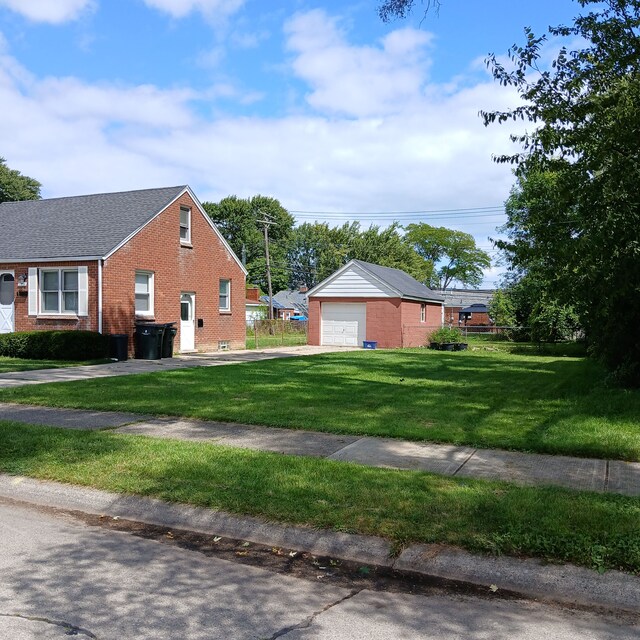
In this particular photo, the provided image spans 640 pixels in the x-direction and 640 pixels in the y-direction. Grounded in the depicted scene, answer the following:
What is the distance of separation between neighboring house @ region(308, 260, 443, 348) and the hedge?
1465 cm

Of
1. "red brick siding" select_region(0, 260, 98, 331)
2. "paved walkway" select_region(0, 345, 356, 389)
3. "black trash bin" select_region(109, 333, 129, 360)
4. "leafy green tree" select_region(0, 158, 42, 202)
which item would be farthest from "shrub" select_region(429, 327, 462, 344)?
"leafy green tree" select_region(0, 158, 42, 202)

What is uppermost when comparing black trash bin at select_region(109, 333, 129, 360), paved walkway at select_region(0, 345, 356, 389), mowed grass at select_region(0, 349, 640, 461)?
black trash bin at select_region(109, 333, 129, 360)

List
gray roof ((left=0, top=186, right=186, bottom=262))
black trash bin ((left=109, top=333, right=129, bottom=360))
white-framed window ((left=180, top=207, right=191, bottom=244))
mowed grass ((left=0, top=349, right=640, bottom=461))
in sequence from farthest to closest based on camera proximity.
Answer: white-framed window ((left=180, top=207, right=191, bottom=244))
gray roof ((left=0, top=186, right=186, bottom=262))
black trash bin ((left=109, top=333, right=129, bottom=360))
mowed grass ((left=0, top=349, right=640, bottom=461))

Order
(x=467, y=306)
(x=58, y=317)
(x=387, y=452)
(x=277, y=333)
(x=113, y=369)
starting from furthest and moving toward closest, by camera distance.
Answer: (x=467, y=306) → (x=277, y=333) → (x=58, y=317) → (x=113, y=369) → (x=387, y=452)

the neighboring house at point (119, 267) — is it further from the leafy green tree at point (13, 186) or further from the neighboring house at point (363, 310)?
the leafy green tree at point (13, 186)

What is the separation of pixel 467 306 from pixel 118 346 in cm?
6414

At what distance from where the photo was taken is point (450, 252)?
9638cm

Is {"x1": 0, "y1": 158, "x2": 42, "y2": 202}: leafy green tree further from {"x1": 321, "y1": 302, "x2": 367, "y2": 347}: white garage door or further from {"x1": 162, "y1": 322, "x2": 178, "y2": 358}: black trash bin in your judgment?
{"x1": 162, "y1": 322, "x2": 178, "y2": 358}: black trash bin

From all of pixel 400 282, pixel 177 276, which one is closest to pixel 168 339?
pixel 177 276

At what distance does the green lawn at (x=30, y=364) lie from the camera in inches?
668

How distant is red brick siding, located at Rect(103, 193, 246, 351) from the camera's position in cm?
2119

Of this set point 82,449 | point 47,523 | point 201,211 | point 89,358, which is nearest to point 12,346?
point 89,358

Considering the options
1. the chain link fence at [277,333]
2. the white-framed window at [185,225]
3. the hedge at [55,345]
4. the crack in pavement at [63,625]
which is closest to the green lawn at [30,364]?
the hedge at [55,345]

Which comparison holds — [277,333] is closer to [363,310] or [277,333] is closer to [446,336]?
[363,310]
